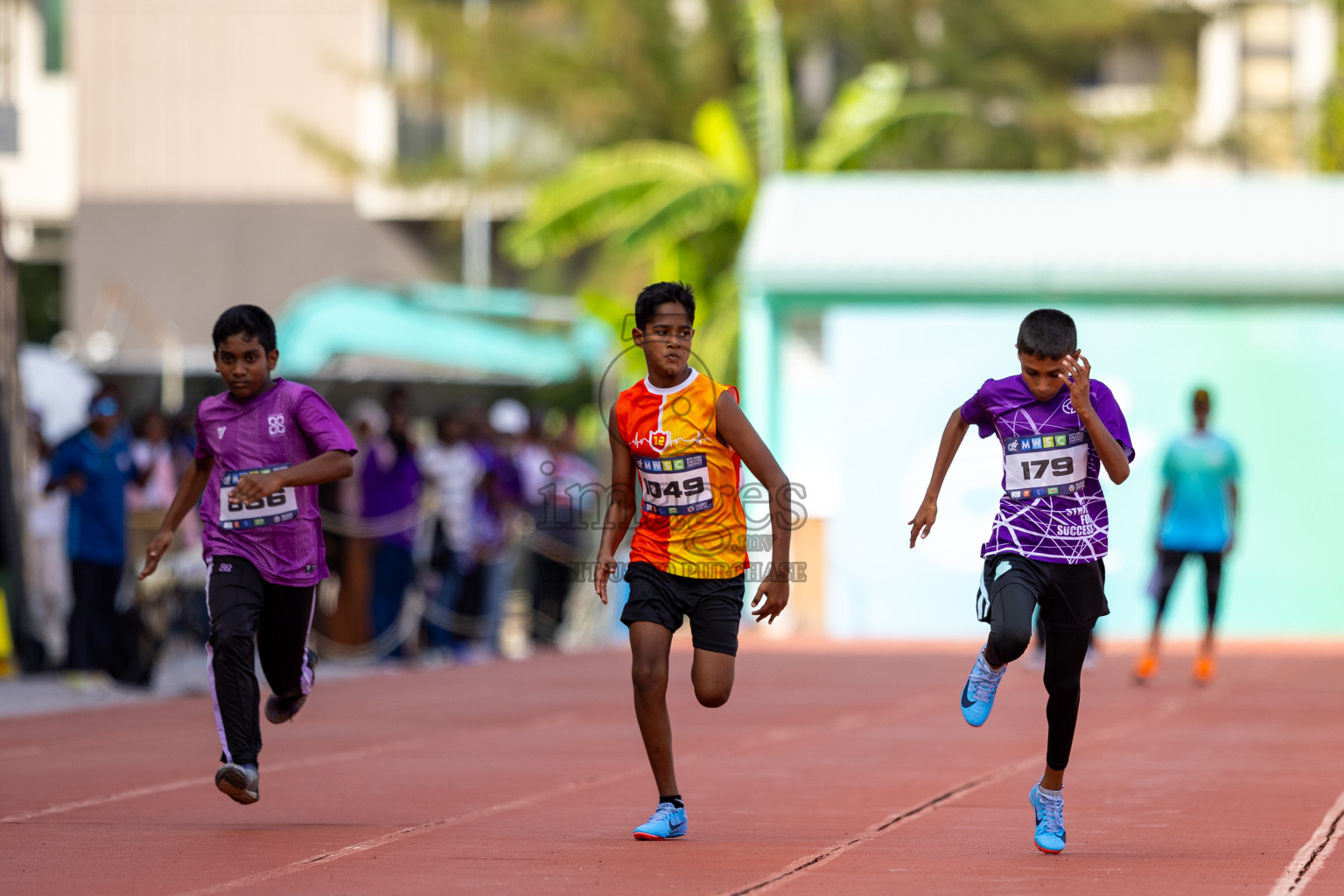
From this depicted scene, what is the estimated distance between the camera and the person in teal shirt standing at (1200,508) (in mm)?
15977

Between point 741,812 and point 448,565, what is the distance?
10.5m

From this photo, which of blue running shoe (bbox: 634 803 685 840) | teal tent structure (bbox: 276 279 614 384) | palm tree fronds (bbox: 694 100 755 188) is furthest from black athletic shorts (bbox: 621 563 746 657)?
palm tree fronds (bbox: 694 100 755 188)

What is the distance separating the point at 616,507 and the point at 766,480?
25.3 inches

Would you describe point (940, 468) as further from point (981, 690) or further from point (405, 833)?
point (405, 833)

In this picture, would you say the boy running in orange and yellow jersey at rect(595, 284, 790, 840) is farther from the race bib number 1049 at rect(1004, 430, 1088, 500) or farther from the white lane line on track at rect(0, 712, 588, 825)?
the white lane line on track at rect(0, 712, 588, 825)

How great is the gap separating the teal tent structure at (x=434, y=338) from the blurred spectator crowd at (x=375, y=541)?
13.1 ft

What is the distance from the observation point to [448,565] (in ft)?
63.5

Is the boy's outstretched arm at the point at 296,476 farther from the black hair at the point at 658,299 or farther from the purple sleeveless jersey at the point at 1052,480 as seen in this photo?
the purple sleeveless jersey at the point at 1052,480

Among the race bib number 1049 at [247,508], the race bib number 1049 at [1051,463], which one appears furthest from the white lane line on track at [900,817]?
the race bib number 1049 at [247,508]

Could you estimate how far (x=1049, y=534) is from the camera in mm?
7844

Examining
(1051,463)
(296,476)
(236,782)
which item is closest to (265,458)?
(296,476)

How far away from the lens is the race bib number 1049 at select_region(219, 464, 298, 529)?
8695 millimetres

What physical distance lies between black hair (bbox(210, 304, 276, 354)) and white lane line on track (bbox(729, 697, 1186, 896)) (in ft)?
9.64

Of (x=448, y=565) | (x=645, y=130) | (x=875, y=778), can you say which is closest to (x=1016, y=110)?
(x=645, y=130)
